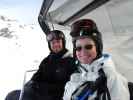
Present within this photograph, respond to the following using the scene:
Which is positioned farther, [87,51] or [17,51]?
[17,51]

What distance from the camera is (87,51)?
214cm

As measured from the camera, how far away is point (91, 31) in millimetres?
2174

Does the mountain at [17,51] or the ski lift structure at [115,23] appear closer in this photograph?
the ski lift structure at [115,23]

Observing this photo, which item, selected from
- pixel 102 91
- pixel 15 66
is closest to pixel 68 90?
Answer: pixel 102 91

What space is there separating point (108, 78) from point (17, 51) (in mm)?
12485

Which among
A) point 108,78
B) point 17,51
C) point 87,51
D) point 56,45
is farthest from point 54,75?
point 17,51

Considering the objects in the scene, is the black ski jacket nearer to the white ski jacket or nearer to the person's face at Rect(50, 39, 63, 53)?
the person's face at Rect(50, 39, 63, 53)

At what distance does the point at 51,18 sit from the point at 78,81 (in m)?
2.32

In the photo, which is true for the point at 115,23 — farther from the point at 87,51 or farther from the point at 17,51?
the point at 17,51

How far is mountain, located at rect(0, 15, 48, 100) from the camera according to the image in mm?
9438

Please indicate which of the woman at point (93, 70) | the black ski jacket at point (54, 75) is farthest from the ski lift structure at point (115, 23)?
the woman at point (93, 70)

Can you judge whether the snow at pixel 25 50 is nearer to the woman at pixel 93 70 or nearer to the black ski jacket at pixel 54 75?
the black ski jacket at pixel 54 75

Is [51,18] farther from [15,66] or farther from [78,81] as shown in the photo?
[15,66]

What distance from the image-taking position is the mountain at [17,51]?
9438mm
